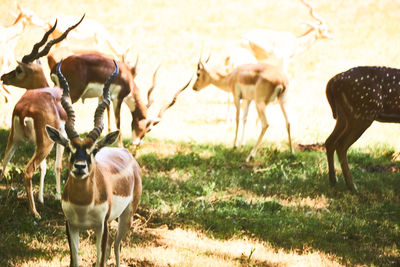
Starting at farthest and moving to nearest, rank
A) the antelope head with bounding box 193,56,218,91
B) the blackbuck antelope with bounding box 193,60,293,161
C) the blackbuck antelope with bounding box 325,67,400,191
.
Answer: the antelope head with bounding box 193,56,218,91 → the blackbuck antelope with bounding box 193,60,293,161 → the blackbuck antelope with bounding box 325,67,400,191

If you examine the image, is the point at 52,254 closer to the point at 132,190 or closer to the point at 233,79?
the point at 132,190

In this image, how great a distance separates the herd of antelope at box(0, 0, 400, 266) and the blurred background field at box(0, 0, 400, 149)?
A: 1446mm

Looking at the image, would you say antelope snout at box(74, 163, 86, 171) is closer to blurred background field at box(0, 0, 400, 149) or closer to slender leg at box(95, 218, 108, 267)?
slender leg at box(95, 218, 108, 267)

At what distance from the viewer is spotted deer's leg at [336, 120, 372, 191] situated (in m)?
7.26

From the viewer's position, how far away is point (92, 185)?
3494 mm

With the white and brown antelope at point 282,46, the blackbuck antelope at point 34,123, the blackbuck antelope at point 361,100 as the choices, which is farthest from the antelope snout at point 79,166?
the white and brown antelope at point 282,46

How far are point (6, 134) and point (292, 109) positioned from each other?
819 cm

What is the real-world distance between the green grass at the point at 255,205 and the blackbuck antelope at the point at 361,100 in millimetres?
621

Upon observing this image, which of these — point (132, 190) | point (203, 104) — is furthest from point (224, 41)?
point (132, 190)

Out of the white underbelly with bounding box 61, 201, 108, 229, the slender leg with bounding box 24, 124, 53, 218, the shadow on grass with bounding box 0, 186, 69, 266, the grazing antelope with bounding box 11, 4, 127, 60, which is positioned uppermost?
the white underbelly with bounding box 61, 201, 108, 229

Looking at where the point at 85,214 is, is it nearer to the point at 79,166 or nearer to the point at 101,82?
the point at 79,166

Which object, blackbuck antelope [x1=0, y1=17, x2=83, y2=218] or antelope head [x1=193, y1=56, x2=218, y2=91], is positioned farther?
antelope head [x1=193, y1=56, x2=218, y2=91]

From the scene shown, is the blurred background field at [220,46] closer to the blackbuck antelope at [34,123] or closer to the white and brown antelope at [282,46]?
the white and brown antelope at [282,46]

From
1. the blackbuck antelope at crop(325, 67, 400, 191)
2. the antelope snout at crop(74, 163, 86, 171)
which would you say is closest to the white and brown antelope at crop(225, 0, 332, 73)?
the blackbuck antelope at crop(325, 67, 400, 191)
